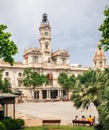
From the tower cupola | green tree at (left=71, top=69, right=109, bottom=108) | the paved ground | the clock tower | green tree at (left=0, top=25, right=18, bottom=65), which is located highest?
the clock tower

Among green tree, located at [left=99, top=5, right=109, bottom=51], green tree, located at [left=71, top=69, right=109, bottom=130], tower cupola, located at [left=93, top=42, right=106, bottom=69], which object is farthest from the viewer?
tower cupola, located at [left=93, top=42, right=106, bottom=69]

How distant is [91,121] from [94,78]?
4308 millimetres

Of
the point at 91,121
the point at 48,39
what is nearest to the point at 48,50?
the point at 48,39

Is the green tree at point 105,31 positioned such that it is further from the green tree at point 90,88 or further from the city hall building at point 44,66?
the city hall building at point 44,66

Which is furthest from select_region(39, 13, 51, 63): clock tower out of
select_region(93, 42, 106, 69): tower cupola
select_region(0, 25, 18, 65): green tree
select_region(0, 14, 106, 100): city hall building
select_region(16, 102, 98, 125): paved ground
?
select_region(0, 25, 18, 65): green tree

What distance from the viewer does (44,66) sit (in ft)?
370

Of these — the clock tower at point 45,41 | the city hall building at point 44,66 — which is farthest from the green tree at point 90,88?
the clock tower at point 45,41

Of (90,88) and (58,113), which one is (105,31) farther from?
(58,113)

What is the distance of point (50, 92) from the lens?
360 feet

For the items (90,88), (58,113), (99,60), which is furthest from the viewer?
(99,60)

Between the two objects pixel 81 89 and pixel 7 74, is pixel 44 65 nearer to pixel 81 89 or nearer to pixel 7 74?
pixel 7 74

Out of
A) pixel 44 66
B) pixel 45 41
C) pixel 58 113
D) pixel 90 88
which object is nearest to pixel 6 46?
pixel 90 88

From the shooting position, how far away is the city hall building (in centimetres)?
10544

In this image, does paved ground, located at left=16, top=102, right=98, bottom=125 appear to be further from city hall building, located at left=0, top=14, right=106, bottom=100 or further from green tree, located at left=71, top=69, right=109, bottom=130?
city hall building, located at left=0, top=14, right=106, bottom=100
